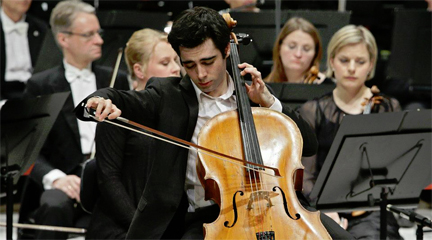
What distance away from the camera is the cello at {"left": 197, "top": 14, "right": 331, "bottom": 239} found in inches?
72.6

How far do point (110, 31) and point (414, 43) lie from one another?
5.90ft

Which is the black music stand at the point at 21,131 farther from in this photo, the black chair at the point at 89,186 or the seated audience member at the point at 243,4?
the seated audience member at the point at 243,4

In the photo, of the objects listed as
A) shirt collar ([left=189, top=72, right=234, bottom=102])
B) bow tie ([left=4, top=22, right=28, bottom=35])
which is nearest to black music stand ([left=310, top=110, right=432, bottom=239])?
shirt collar ([left=189, top=72, right=234, bottom=102])

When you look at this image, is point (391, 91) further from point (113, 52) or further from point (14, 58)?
point (14, 58)

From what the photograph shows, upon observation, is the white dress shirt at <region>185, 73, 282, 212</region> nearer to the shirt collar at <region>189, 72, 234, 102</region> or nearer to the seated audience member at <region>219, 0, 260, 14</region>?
the shirt collar at <region>189, 72, 234, 102</region>

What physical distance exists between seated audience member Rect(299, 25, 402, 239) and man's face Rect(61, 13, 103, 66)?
1185 mm

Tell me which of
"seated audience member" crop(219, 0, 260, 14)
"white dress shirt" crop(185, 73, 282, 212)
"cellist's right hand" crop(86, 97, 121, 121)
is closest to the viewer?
"cellist's right hand" crop(86, 97, 121, 121)

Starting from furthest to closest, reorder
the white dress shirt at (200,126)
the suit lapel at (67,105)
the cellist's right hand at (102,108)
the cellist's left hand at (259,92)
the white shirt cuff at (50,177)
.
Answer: the suit lapel at (67,105)
the white shirt cuff at (50,177)
the white dress shirt at (200,126)
the cellist's left hand at (259,92)
the cellist's right hand at (102,108)

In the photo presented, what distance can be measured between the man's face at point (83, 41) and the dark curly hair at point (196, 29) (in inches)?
57.3

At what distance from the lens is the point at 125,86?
10.7 feet

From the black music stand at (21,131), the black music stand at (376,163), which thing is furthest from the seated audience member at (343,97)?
the black music stand at (21,131)

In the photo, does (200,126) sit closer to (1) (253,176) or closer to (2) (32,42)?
(1) (253,176)

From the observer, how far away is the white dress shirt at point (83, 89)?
10.9 ft

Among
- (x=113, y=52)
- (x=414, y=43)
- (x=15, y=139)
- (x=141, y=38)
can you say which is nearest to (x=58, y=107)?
(x=15, y=139)
